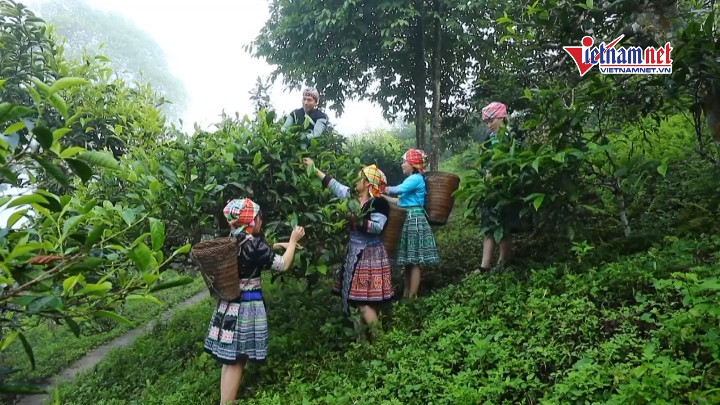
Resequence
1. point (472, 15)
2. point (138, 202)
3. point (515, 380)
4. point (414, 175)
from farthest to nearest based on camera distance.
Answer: point (472, 15) < point (414, 175) < point (138, 202) < point (515, 380)

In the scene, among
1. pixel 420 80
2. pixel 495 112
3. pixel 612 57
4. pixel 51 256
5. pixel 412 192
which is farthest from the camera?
pixel 420 80

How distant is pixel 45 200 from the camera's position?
1441 millimetres

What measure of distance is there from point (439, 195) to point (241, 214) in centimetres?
229

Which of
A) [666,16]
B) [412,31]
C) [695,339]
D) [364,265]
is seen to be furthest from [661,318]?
[412,31]

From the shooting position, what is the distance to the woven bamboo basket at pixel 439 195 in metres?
5.09

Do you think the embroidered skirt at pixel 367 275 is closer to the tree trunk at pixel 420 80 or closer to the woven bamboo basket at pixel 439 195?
the woven bamboo basket at pixel 439 195

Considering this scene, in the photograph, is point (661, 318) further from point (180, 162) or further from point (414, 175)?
point (180, 162)

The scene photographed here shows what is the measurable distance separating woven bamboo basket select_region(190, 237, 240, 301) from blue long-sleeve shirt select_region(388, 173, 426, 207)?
2.09 metres

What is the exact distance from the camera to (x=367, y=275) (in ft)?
14.4

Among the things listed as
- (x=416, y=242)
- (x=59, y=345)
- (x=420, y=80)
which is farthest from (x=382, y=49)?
(x=59, y=345)

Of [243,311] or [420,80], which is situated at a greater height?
[420,80]

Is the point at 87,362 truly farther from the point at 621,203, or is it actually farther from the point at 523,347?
the point at 621,203

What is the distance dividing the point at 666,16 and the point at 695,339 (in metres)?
2.90

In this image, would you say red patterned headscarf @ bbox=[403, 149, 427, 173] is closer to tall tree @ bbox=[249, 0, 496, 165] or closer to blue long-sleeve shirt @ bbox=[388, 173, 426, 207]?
blue long-sleeve shirt @ bbox=[388, 173, 426, 207]
